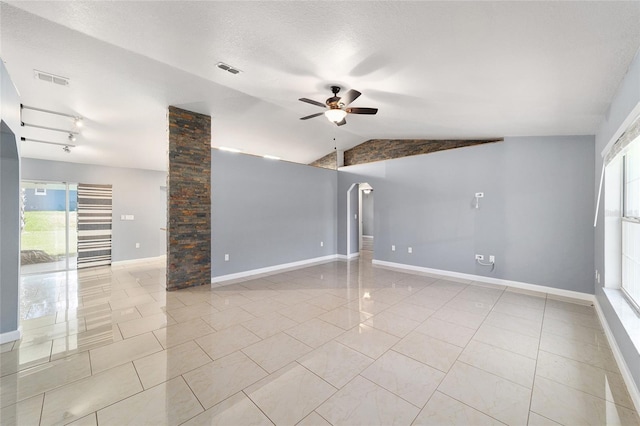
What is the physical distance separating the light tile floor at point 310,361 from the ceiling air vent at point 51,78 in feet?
9.76

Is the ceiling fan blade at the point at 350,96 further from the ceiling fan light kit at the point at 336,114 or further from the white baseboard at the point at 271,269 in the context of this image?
the white baseboard at the point at 271,269

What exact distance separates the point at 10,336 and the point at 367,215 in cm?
1126

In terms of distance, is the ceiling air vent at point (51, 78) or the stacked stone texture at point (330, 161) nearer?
the ceiling air vent at point (51, 78)

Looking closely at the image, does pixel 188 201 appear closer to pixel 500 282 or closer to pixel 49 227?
pixel 49 227

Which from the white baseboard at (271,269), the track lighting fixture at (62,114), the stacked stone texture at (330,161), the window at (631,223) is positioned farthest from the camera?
the stacked stone texture at (330,161)

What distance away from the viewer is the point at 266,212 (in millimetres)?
5883

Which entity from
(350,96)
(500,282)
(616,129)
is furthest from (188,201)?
(500,282)

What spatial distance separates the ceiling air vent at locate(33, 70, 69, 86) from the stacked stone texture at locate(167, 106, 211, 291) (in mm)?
1334

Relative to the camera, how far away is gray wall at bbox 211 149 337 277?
513 cm

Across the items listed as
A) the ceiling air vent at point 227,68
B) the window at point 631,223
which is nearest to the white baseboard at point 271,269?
the ceiling air vent at point 227,68

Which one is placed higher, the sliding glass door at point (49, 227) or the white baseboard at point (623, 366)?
the sliding glass door at point (49, 227)

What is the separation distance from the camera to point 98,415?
1.72 meters

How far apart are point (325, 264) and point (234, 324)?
12.4 feet

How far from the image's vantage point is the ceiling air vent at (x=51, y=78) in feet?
9.84
